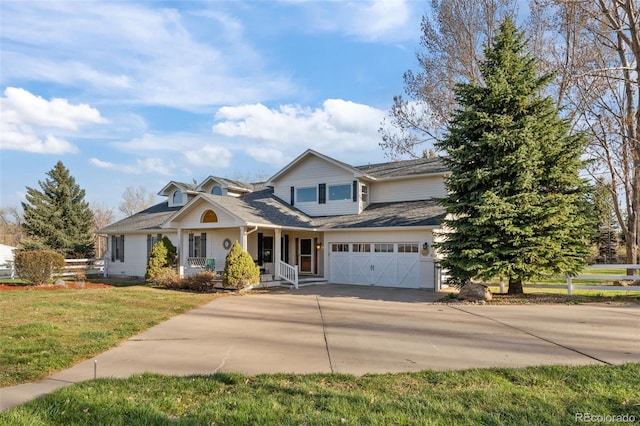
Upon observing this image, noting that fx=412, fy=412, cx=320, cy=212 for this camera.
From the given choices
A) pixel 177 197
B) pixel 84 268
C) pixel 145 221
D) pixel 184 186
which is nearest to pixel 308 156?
pixel 184 186

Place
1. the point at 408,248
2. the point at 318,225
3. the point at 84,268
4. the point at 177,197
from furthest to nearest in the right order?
the point at 177,197, the point at 84,268, the point at 318,225, the point at 408,248

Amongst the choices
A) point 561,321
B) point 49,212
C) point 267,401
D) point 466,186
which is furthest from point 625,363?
point 49,212

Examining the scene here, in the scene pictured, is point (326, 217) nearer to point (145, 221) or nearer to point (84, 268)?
point (145, 221)

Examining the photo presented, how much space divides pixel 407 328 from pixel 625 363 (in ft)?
12.6

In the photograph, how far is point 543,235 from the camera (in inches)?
523

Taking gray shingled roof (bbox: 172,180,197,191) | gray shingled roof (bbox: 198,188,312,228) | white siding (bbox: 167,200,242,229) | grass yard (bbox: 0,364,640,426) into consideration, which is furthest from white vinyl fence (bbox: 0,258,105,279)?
grass yard (bbox: 0,364,640,426)

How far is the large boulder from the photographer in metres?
13.3

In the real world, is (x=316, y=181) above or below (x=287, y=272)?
above

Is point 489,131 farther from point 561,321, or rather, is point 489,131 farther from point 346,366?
point 346,366

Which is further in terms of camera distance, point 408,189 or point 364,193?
point 364,193

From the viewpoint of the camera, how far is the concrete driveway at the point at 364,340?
5.95 metres

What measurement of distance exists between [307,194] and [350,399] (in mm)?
18210

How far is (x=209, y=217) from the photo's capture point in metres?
18.8

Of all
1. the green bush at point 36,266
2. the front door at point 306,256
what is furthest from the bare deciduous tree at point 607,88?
the green bush at point 36,266
